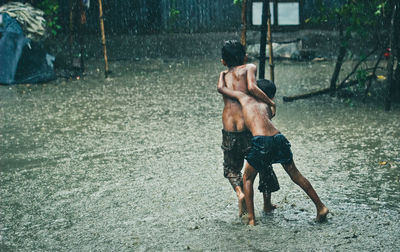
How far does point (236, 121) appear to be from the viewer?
4.01 meters

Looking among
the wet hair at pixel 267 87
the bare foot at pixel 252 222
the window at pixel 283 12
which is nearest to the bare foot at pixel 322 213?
the bare foot at pixel 252 222

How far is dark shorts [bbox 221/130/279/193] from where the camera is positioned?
402cm

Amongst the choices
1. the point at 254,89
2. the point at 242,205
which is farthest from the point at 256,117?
the point at 242,205

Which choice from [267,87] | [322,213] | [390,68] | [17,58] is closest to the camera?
[322,213]

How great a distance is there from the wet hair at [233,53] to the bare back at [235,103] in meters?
0.05

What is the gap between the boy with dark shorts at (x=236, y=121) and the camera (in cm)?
398

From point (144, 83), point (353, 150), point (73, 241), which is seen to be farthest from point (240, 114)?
point (144, 83)

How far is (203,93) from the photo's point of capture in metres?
9.60

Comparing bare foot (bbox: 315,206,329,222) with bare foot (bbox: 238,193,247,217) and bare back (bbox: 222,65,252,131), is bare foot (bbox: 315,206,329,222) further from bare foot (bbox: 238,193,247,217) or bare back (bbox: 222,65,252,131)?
bare back (bbox: 222,65,252,131)

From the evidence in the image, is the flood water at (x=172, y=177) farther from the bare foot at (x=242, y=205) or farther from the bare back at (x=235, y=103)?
the bare back at (x=235, y=103)

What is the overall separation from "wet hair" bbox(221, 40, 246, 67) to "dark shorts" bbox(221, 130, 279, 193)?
54 cm

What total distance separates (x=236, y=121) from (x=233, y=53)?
1.69 feet

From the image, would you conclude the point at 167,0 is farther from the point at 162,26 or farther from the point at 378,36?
the point at 378,36

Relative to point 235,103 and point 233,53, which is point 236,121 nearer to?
point 235,103
